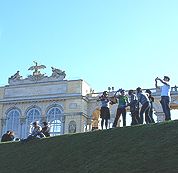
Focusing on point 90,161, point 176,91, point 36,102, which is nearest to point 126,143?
point 90,161

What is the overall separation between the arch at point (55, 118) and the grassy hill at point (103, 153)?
1315 inches

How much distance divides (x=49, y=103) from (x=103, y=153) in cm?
3906

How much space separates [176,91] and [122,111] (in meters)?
31.8

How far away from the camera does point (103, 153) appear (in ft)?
53.5

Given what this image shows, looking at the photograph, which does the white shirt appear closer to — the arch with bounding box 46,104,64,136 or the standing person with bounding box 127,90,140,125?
the standing person with bounding box 127,90,140,125

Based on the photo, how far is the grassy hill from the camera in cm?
1430

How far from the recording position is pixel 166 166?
13.4m

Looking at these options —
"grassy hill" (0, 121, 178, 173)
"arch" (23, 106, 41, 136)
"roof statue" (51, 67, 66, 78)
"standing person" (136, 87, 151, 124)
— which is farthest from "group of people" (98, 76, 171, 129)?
"roof statue" (51, 67, 66, 78)

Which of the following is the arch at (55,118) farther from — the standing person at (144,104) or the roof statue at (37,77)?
the standing person at (144,104)

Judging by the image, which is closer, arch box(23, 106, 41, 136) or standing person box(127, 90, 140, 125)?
standing person box(127, 90, 140, 125)

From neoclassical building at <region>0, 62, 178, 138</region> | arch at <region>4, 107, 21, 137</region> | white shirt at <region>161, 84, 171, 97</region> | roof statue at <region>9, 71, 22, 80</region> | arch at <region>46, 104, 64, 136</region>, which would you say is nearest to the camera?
white shirt at <region>161, 84, 171, 97</region>

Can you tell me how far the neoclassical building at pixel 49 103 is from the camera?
53656 millimetres

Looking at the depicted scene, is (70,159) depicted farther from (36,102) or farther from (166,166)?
(36,102)

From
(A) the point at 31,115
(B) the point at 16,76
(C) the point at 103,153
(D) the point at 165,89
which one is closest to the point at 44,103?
(A) the point at 31,115
